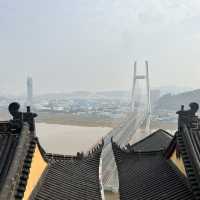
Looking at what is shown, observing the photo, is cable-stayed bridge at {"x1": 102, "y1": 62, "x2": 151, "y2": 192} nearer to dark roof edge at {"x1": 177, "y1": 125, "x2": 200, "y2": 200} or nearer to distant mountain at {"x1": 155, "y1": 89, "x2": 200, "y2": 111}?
dark roof edge at {"x1": 177, "y1": 125, "x2": 200, "y2": 200}

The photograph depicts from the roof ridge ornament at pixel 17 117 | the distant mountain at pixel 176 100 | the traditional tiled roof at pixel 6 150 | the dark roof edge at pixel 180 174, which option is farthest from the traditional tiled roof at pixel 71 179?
the distant mountain at pixel 176 100

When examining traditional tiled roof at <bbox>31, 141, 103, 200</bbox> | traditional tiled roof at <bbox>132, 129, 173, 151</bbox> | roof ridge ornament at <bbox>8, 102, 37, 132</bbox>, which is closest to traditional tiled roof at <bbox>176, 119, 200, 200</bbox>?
traditional tiled roof at <bbox>31, 141, 103, 200</bbox>

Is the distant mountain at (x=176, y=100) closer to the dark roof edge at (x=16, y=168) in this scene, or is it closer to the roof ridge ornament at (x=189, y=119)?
the roof ridge ornament at (x=189, y=119)

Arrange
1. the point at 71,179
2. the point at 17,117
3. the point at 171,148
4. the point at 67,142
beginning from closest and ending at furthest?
1. the point at 17,117
2. the point at 71,179
3. the point at 171,148
4. the point at 67,142

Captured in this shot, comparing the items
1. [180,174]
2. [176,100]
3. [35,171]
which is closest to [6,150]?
[35,171]

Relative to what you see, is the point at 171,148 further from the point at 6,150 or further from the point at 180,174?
the point at 6,150
